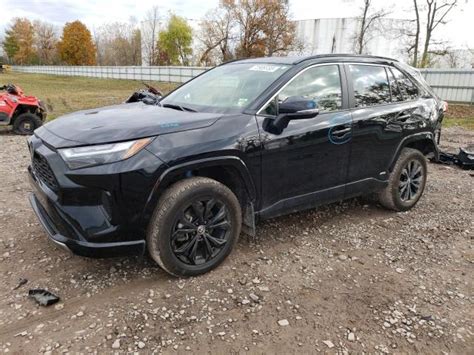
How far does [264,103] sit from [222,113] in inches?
14.0

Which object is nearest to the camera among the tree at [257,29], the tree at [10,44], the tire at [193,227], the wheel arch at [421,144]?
the tire at [193,227]

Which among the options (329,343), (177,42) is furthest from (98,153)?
(177,42)

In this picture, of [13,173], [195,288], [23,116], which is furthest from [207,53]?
[195,288]

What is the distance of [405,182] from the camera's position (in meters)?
4.52

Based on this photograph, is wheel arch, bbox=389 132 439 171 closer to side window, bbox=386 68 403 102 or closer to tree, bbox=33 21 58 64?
side window, bbox=386 68 403 102

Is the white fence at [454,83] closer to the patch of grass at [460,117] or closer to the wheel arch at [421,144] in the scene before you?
the patch of grass at [460,117]

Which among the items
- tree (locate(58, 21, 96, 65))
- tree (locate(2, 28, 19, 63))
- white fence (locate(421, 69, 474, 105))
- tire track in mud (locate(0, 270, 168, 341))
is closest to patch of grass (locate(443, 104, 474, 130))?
white fence (locate(421, 69, 474, 105))

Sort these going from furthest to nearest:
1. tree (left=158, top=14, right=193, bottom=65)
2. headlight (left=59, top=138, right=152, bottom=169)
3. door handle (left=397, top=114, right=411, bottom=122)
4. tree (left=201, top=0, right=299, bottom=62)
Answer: tree (left=158, top=14, right=193, bottom=65)
tree (left=201, top=0, right=299, bottom=62)
door handle (left=397, top=114, right=411, bottom=122)
headlight (left=59, top=138, right=152, bottom=169)

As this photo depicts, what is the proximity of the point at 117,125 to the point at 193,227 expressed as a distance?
0.93 meters

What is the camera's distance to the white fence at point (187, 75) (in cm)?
1622

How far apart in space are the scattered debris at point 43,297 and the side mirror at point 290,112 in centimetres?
203

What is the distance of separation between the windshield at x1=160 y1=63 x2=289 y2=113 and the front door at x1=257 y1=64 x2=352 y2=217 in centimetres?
21

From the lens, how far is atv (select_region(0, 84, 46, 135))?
29.1 feet

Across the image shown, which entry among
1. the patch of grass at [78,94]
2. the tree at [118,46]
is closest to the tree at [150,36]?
the tree at [118,46]
